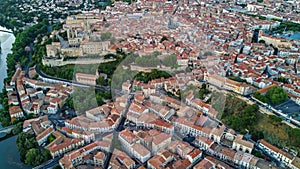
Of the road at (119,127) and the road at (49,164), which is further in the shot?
the road at (119,127)

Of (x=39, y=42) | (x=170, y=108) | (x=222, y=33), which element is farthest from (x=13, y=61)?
(x=222, y=33)

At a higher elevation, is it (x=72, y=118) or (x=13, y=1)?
(x=13, y=1)

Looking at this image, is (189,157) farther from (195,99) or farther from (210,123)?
(195,99)

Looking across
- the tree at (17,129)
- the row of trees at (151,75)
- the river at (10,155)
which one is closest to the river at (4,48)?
the tree at (17,129)

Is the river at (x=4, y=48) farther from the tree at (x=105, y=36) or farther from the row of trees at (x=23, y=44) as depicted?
the tree at (x=105, y=36)

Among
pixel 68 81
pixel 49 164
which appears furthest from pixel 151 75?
pixel 49 164

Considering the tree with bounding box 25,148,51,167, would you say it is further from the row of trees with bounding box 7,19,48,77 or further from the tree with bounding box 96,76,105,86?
the row of trees with bounding box 7,19,48,77
